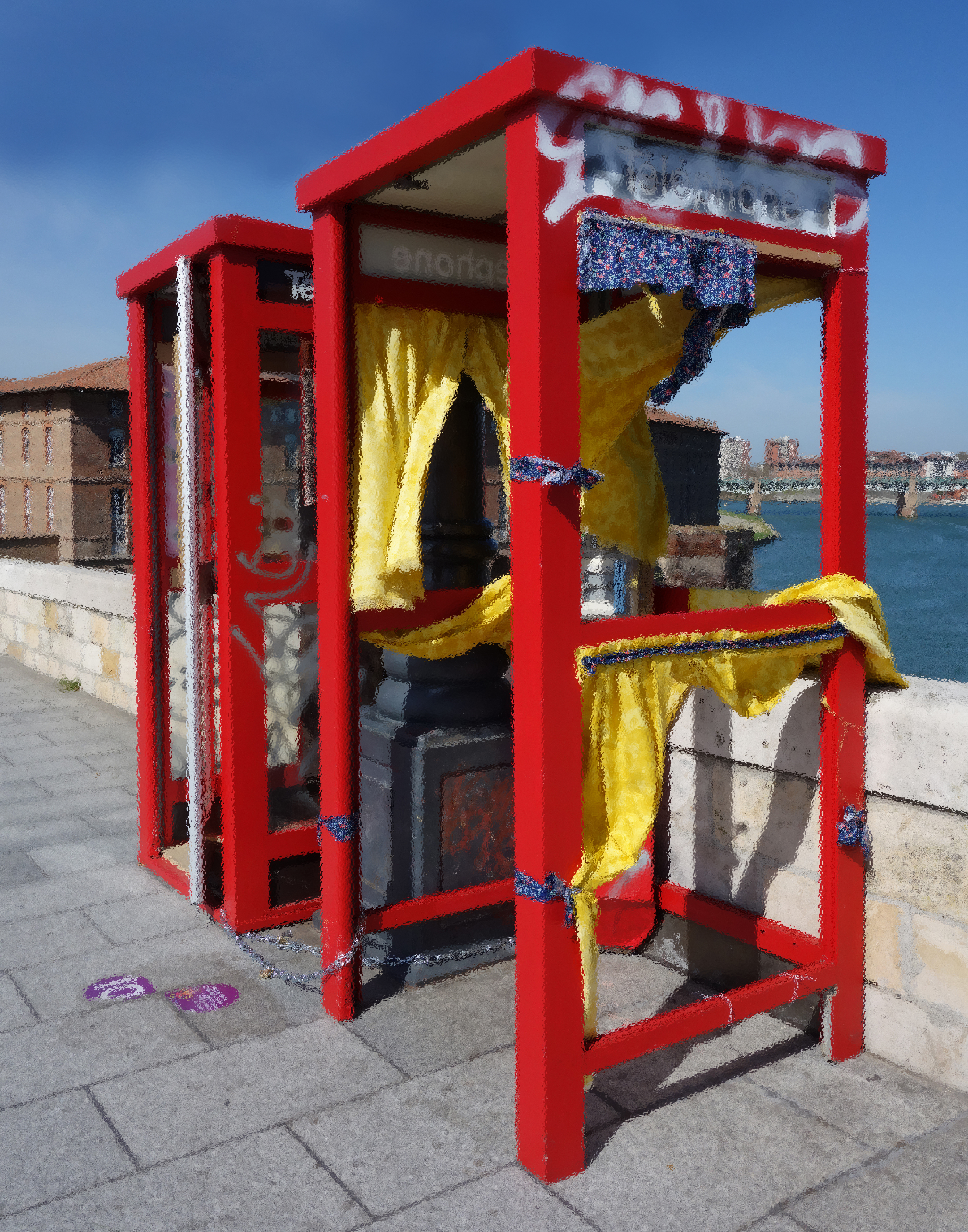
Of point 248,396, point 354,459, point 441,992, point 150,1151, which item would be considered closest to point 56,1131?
point 150,1151

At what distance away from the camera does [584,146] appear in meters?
2.56

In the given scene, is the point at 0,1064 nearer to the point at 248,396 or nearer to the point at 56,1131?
the point at 56,1131

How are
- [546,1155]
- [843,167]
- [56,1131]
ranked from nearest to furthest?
[546,1155], [56,1131], [843,167]

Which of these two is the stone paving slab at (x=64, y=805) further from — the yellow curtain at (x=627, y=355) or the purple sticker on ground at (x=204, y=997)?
the yellow curtain at (x=627, y=355)

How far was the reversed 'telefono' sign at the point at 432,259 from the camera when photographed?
3.51m

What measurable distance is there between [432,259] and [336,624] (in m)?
1.32

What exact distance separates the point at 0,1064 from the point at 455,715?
6.21 ft

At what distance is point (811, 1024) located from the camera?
A: 135 inches

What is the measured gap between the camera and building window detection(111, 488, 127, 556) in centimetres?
4384

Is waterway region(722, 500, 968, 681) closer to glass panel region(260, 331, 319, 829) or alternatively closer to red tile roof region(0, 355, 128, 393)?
glass panel region(260, 331, 319, 829)

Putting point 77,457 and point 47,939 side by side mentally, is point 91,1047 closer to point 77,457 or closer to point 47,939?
point 47,939

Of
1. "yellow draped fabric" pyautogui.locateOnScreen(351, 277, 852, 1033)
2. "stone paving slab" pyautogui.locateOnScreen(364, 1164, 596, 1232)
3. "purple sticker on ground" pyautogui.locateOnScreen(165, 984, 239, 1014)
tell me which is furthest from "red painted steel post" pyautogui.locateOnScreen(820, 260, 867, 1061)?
"purple sticker on ground" pyautogui.locateOnScreen(165, 984, 239, 1014)

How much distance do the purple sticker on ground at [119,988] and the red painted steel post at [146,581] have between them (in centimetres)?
124

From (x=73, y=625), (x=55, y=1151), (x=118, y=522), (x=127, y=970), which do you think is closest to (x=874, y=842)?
(x=55, y=1151)
